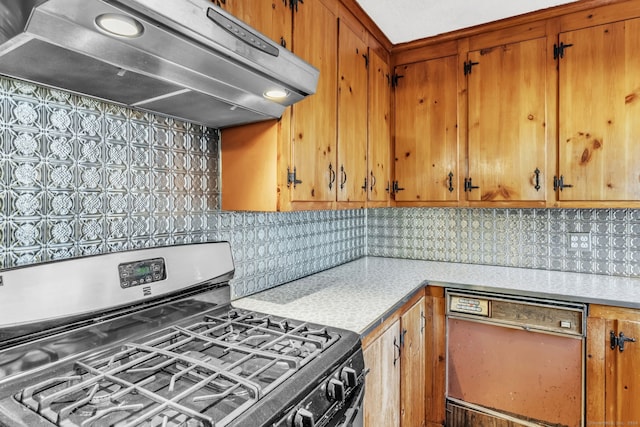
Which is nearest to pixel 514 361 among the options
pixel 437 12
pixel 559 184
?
pixel 559 184

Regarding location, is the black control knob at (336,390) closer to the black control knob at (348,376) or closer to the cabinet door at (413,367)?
the black control knob at (348,376)

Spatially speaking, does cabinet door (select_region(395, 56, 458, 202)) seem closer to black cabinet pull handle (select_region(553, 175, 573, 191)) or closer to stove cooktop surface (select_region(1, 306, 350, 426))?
black cabinet pull handle (select_region(553, 175, 573, 191))

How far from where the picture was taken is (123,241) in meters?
1.25

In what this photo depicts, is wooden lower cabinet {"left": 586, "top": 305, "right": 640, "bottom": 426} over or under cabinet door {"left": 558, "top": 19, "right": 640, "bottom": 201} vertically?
under

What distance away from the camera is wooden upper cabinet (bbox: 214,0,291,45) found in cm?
123

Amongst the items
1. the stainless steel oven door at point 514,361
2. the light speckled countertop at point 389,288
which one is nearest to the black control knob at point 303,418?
the light speckled countertop at point 389,288

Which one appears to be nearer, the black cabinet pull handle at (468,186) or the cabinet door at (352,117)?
the cabinet door at (352,117)

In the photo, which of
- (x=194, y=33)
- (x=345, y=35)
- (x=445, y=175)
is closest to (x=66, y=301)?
(x=194, y=33)

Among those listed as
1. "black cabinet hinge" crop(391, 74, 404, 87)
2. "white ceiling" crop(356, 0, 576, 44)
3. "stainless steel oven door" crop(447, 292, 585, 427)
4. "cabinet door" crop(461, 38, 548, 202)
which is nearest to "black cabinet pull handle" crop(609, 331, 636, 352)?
"stainless steel oven door" crop(447, 292, 585, 427)

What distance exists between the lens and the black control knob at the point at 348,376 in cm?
107

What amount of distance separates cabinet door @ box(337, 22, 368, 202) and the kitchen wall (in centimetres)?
52

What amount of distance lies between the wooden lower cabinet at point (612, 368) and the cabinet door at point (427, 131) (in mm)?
1045

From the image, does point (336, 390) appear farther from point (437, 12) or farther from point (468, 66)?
point (468, 66)

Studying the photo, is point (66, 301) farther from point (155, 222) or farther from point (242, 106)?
point (242, 106)
